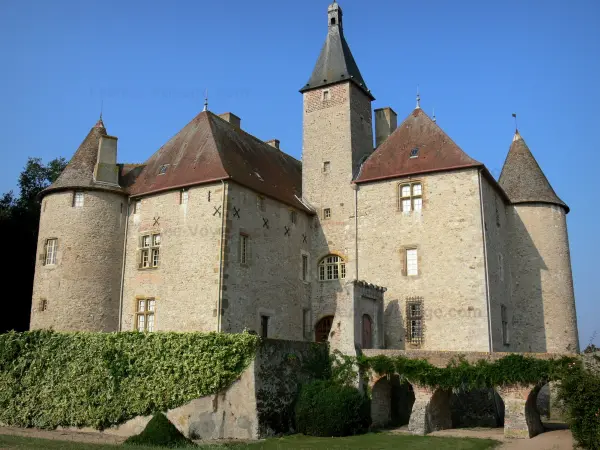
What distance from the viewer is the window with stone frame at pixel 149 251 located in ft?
73.0

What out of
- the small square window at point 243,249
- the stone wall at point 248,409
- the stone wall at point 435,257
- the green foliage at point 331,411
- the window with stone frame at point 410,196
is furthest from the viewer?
the window with stone frame at point 410,196

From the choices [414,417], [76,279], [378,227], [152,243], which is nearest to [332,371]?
[414,417]

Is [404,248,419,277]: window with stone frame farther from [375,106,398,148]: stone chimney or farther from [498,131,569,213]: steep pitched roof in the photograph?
[375,106,398,148]: stone chimney

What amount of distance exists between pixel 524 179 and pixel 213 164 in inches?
525

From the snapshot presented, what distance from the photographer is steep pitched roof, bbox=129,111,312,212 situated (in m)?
22.2

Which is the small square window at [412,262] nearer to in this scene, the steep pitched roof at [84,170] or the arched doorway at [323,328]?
the arched doorway at [323,328]

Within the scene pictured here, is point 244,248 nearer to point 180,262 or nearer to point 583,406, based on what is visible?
point 180,262

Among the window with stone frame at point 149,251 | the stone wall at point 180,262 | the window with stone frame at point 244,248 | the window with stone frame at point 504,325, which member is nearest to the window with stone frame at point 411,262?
the window with stone frame at point 504,325

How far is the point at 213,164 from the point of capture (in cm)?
2214

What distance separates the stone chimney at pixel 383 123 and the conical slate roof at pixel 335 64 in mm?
1050

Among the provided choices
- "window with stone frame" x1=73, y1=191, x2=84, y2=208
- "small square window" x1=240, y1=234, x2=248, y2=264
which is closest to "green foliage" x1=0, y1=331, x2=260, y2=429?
"small square window" x1=240, y1=234, x2=248, y2=264

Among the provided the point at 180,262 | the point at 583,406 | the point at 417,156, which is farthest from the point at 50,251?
the point at 583,406

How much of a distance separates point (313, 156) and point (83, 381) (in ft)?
41.8

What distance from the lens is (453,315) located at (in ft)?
70.2
